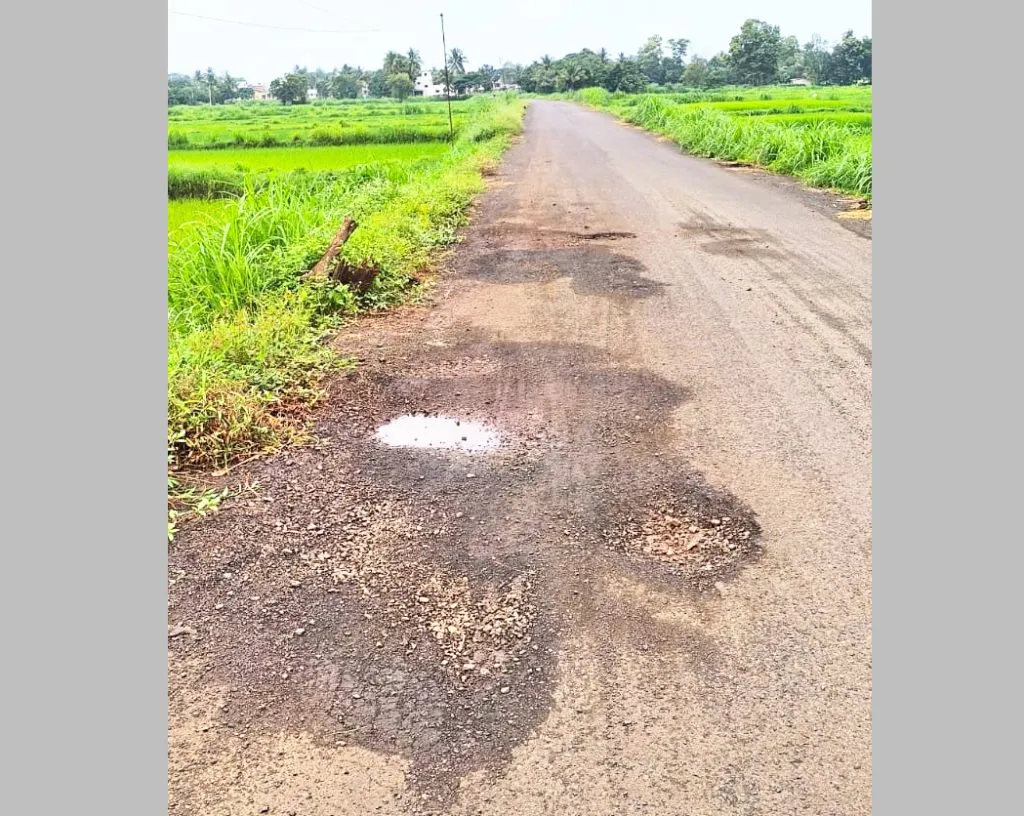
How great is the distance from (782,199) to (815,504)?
901 centimetres

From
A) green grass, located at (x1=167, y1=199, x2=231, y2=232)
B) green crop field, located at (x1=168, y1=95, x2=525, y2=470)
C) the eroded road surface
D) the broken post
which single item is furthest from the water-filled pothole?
green grass, located at (x1=167, y1=199, x2=231, y2=232)

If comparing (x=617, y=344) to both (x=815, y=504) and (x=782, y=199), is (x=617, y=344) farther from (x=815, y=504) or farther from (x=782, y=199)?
(x=782, y=199)

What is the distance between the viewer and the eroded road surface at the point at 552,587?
237cm

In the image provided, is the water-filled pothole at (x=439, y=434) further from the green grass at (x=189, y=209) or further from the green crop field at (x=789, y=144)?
the green crop field at (x=789, y=144)

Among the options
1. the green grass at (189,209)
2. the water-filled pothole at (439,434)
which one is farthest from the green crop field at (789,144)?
the green grass at (189,209)

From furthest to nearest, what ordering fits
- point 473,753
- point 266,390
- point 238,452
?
point 266,390, point 238,452, point 473,753

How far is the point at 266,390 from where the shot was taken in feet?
16.5

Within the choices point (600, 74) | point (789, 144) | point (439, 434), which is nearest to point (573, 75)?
point (600, 74)

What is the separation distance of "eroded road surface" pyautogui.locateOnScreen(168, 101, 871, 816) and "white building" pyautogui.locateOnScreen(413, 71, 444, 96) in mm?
77053

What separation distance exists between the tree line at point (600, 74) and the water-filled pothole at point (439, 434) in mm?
64037

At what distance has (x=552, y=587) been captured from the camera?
317 cm

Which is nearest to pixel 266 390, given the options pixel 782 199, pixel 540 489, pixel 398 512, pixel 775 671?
pixel 398 512

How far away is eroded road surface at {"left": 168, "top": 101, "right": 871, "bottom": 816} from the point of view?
2373 mm

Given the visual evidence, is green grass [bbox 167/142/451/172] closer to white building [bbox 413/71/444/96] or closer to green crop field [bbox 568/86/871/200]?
green crop field [bbox 568/86/871/200]
